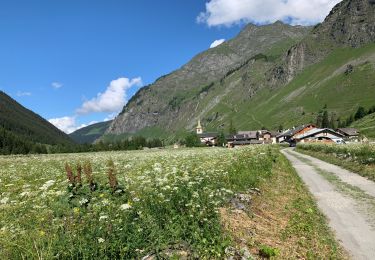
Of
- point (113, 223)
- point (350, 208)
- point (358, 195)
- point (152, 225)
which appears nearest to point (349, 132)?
point (358, 195)

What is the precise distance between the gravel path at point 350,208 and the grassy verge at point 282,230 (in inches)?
19.0

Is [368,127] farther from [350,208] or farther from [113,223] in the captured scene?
[113,223]

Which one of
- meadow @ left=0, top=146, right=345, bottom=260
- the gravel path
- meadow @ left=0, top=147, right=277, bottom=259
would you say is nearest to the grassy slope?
the gravel path

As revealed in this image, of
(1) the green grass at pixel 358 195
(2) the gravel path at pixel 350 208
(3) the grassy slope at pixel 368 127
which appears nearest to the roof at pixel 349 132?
(3) the grassy slope at pixel 368 127

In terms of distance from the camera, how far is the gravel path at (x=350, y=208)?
40.8ft

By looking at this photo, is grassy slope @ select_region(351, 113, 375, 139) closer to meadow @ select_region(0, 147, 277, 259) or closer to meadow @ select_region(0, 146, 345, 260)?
meadow @ select_region(0, 146, 345, 260)

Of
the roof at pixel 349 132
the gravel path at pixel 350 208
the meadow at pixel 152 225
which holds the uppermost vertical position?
the roof at pixel 349 132

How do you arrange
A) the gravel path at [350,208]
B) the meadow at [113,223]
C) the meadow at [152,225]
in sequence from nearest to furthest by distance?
the meadow at [113,223] → the meadow at [152,225] → the gravel path at [350,208]

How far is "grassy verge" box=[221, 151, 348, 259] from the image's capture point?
11.2 m

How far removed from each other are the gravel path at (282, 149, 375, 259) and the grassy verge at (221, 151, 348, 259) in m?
0.48

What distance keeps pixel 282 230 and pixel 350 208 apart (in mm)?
6190

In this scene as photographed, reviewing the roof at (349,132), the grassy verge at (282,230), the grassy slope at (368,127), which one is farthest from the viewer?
the roof at (349,132)

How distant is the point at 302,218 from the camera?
15438mm

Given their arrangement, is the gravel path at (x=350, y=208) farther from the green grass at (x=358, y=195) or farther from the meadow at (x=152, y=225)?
the meadow at (x=152, y=225)
